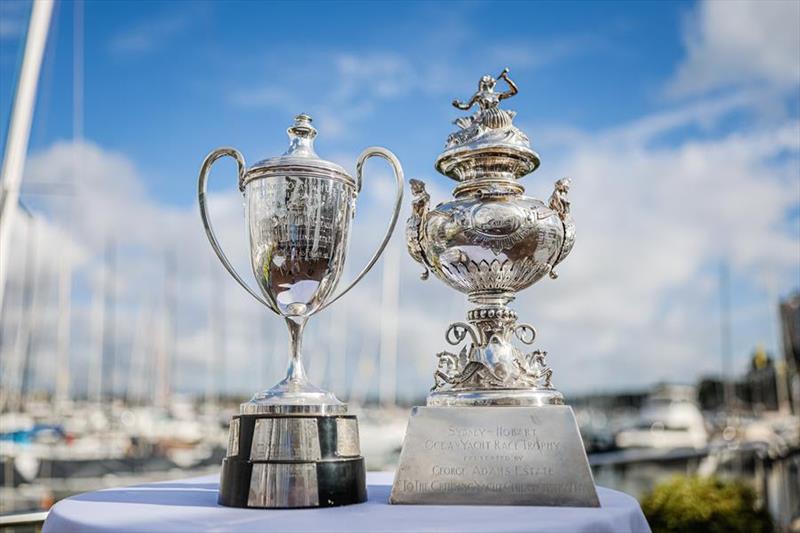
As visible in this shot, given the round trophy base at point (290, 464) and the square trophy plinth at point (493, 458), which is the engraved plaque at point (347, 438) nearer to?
the round trophy base at point (290, 464)

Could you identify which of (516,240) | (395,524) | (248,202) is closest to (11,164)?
(248,202)

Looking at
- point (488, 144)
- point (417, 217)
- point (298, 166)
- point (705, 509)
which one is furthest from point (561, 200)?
point (705, 509)

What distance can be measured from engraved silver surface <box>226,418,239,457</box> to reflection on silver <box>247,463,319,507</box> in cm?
13

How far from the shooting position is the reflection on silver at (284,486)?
209 cm

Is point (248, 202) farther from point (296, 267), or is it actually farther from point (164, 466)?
point (164, 466)

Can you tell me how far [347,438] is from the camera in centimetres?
228

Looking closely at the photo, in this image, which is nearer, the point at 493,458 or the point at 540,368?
the point at 493,458

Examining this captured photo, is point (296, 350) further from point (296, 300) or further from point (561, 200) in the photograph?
point (561, 200)

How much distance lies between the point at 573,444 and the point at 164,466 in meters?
17.7

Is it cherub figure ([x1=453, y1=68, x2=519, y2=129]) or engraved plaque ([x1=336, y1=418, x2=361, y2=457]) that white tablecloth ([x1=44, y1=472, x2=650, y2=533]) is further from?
cherub figure ([x1=453, y1=68, x2=519, y2=129])

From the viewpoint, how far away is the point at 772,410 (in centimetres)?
4322

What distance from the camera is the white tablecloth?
169cm

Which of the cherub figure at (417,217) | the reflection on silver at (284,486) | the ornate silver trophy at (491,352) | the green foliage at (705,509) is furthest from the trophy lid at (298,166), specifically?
the green foliage at (705,509)

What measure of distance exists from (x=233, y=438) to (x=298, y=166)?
85 cm
